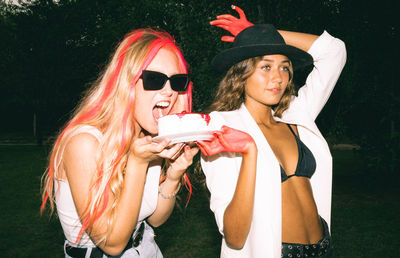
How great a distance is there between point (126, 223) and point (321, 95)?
96.0 inches

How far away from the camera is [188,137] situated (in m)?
2.01

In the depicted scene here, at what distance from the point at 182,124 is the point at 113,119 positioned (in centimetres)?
58

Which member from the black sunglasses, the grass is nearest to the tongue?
the black sunglasses

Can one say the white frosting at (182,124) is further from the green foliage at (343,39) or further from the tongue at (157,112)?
the green foliage at (343,39)

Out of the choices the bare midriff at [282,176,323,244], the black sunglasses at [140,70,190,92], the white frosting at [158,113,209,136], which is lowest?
the bare midriff at [282,176,323,244]

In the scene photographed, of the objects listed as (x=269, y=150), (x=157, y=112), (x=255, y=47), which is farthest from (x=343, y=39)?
(x=157, y=112)

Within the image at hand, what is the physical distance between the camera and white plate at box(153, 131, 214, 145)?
194 cm

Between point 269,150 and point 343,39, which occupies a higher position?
point 343,39

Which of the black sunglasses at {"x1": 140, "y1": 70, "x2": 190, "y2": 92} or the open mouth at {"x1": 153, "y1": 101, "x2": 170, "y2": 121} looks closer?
the black sunglasses at {"x1": 140, "y1": 70, "x2": 190, "y2": 92}

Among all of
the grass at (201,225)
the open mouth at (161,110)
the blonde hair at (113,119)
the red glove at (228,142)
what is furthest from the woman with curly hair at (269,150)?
the grass at (201,225)

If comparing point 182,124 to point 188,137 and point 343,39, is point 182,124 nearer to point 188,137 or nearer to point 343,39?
point 188,137

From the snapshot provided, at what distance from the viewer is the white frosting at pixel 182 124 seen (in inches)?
→ 77.4

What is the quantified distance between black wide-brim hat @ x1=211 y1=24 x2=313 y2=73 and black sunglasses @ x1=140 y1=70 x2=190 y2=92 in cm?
71

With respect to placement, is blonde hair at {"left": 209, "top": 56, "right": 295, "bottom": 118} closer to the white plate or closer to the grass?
the white plate
